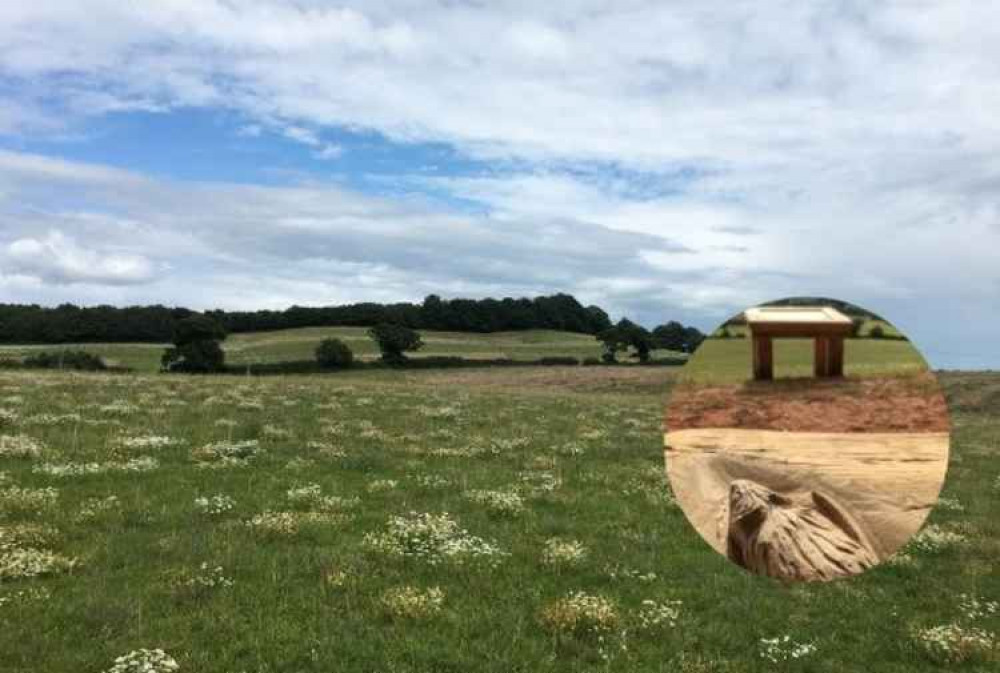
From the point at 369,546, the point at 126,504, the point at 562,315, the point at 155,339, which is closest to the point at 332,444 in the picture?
the point at 126,504

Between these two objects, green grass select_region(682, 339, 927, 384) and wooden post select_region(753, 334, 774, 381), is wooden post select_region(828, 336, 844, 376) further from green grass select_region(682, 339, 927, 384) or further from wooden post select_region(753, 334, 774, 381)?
wooden post select_region(753, 334, 774, 381)

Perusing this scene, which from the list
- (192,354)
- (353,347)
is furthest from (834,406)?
(353,347)

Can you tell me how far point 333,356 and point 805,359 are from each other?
347 feet

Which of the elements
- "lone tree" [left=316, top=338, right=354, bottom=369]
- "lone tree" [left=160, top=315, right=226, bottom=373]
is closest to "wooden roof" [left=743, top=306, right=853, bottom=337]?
"lone tree" [left=316, top=338, right=354, bottom=369]

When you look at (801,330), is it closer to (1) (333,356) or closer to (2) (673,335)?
(2) (673,335)

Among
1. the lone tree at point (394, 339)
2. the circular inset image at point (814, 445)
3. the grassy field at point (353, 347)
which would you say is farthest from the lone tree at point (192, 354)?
the circular inset image at point (814, 445)

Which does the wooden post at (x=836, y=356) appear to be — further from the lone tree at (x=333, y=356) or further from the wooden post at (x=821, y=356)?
the lone tree at (x=333, y=356)

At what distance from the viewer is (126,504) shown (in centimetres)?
1688

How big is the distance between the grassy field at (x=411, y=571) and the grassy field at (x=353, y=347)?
89.6m

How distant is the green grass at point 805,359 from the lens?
404cm

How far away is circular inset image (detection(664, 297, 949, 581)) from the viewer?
3.91 m

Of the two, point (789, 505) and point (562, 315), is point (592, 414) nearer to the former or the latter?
point (789, 505)

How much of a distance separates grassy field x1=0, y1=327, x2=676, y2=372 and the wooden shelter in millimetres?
106447

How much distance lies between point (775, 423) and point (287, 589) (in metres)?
10.2
